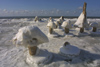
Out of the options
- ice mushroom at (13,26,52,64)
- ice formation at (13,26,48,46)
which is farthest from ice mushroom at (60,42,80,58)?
ice formation at (13,26,48,46)

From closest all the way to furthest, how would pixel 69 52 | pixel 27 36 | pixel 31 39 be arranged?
pixel 27 36
pixel 31 39
pixel 69 52

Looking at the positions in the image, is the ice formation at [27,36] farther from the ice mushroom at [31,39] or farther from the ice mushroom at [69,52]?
the ice mushroom at [69,52]

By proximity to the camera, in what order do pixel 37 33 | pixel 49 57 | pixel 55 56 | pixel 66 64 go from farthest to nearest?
1. pixel 55 56
2. pixel 49 57
3. pixel 66 64
4. pixel 37 33

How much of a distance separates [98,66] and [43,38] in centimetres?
318

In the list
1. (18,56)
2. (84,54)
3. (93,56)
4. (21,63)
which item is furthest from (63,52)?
(18,56)

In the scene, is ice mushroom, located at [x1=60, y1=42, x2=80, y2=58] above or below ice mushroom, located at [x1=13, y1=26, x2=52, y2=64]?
below

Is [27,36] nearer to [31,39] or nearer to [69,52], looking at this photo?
[31,39]

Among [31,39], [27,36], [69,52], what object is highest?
[27,36]

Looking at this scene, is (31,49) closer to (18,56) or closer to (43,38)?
(43,38)

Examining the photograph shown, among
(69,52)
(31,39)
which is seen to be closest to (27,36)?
(31,39)

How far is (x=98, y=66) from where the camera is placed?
171 inches

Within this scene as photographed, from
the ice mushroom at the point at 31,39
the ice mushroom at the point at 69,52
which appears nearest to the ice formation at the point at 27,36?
the ice mushroom at the point at 31,39

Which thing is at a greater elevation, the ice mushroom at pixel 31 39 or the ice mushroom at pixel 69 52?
the ice mushroom at pixel 31 39

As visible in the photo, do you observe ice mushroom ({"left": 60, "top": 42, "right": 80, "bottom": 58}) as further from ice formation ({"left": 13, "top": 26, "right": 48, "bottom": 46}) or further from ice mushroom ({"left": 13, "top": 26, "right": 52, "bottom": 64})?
ice formation ({"left": 13, "top": 26, "right": 48, "bottom": 46})
